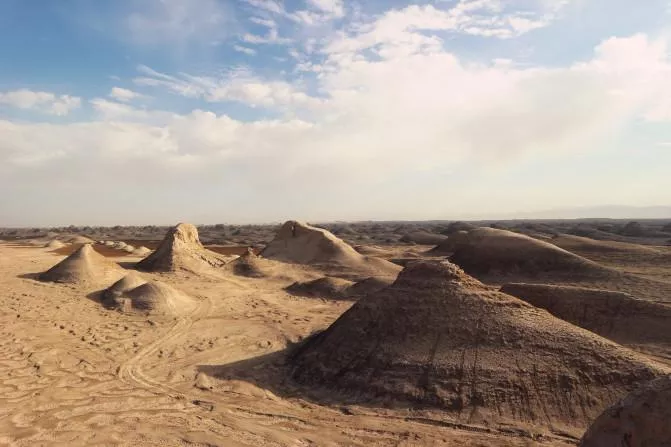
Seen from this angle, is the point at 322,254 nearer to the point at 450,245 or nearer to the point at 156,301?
the point at 450,245

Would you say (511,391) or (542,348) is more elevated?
(542,348)

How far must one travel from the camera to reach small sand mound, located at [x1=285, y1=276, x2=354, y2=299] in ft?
45.5

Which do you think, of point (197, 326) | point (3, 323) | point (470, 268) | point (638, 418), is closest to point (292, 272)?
point (470, 268)

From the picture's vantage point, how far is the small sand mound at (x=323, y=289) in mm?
13859

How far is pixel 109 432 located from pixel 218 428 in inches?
46.3

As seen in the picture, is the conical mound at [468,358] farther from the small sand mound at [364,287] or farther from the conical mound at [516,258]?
the conical mound at [516,258]

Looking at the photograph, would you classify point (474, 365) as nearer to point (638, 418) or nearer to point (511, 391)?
point (511, 391)

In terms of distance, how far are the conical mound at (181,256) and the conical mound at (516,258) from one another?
9.94 metres

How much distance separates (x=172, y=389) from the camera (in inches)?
245

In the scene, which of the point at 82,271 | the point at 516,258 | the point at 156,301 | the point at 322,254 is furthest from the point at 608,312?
the point at 82,271

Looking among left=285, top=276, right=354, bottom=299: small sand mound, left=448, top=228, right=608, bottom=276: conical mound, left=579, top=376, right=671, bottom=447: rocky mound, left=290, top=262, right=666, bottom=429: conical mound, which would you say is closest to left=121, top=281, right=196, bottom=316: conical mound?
left=285, top=276, right=354, bottom=299: small sand mound

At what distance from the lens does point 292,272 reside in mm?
17891

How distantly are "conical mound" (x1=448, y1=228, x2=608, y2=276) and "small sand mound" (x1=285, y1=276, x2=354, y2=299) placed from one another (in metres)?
5.06

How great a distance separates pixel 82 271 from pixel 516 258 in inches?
558
